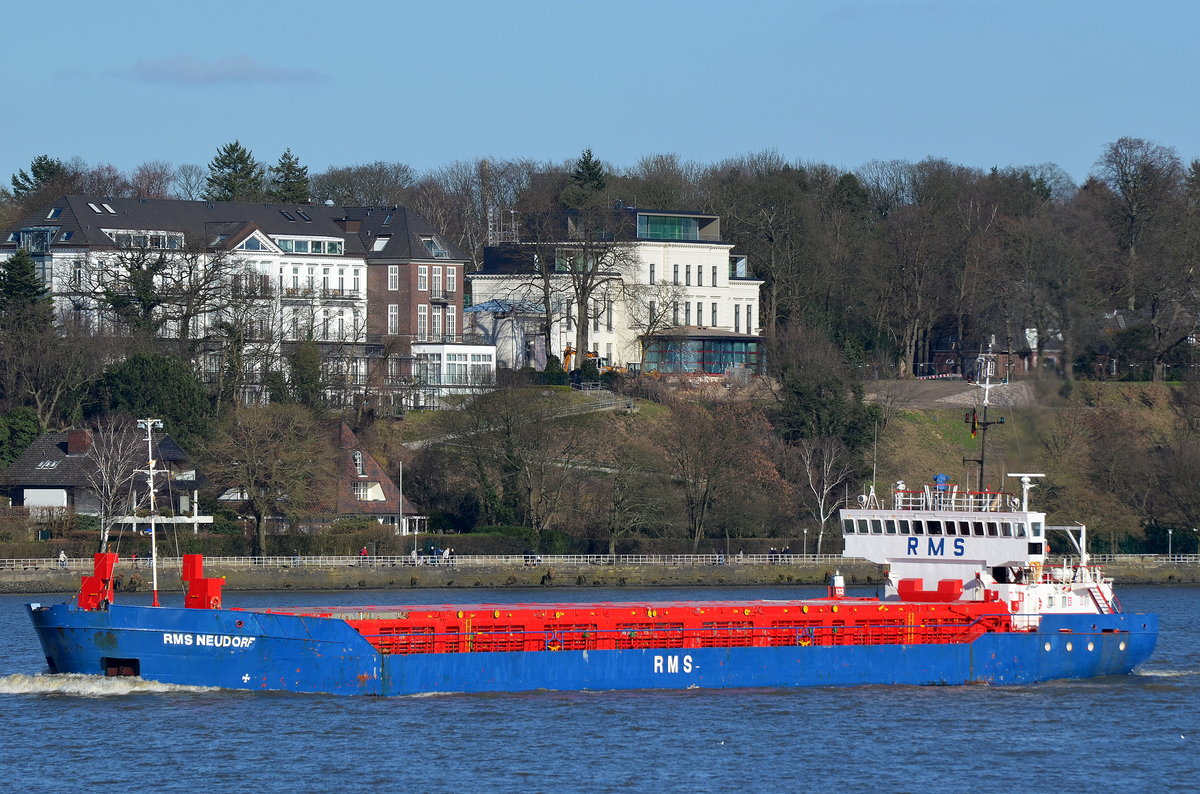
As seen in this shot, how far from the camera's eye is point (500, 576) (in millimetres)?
81000

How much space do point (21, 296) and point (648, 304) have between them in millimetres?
39726

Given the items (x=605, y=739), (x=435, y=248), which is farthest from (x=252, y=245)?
(x=605, y=739)

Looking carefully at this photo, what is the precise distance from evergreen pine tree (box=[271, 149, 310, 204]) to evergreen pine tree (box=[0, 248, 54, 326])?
3511cm

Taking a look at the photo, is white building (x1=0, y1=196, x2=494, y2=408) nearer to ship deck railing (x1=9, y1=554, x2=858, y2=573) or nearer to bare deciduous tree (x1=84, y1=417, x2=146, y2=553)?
bare deciduous tree (x1=84, y1=417, x2=146, y2=553)

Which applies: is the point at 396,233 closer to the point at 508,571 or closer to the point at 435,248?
the point at 435,248

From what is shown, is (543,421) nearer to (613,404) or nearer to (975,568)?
(613,404)

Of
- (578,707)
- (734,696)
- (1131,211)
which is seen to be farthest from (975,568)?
(1131,211)

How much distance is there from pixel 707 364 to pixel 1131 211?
30.3 m

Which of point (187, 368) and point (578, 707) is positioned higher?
point (187, 368)

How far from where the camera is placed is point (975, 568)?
5278cm

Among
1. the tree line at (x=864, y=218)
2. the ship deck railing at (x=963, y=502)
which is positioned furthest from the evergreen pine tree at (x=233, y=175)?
the ship deck railing at (x=963, y=502)

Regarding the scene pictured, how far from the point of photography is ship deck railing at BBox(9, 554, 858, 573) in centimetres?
7531

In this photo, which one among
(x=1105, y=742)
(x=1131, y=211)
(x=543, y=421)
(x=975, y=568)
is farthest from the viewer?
(x=1131, y=211)

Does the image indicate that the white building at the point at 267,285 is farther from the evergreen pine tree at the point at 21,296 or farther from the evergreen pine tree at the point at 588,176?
the evergreen pine tree at the point at 588,176
